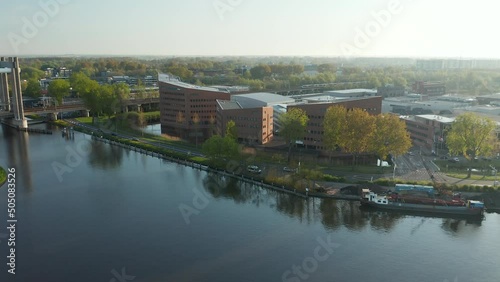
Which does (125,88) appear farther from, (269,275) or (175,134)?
(269,275)

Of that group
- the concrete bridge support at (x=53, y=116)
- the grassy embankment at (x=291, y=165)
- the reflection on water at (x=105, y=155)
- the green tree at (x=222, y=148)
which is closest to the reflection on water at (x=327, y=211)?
the grassy embankment at (x=291, y=165)

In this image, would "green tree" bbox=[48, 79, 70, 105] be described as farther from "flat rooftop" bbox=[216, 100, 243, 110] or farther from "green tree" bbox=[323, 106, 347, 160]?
"green tree" bbox=[323, 106, 347, 160]

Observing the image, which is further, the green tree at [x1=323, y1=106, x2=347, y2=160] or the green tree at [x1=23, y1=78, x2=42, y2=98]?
the green tree at [x1=23, y1=78, x2=42, y2=98]

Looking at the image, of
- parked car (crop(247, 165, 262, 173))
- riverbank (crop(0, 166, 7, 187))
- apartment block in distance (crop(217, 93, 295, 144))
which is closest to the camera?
riverbank (crop(0, 166, 7, 187))

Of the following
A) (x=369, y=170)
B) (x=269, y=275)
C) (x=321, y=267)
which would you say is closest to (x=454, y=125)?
(x=369, y=170)

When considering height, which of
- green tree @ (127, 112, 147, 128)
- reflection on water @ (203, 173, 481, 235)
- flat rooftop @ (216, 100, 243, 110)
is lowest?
reflection on water @ (203, 173, 481, 235)

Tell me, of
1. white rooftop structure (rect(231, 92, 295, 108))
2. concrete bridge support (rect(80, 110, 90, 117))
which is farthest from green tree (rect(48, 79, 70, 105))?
white rooftop structure (rect(231, 92, 295, 108))
